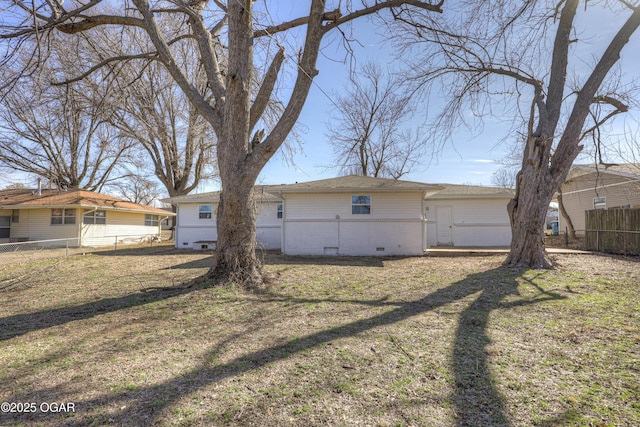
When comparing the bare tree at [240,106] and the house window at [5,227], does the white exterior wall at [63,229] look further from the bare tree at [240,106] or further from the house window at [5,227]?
the bare tree at [240,106]

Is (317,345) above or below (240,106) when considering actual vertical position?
below

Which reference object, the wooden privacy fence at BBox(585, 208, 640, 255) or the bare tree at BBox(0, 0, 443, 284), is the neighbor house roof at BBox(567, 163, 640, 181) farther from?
the bare tree at BBox(0, 0, 443, 284)

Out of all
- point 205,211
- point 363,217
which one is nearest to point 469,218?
point 363,217

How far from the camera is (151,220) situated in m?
24.5

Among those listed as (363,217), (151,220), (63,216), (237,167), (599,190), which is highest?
(599,190)

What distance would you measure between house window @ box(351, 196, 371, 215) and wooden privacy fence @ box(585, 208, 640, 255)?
892 cm

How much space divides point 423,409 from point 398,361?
825 mm

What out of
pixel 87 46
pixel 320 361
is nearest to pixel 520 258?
pixel 320 361

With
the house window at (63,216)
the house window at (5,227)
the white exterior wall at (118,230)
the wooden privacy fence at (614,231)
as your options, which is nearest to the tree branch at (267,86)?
the wooden privacy fence at (614,231)

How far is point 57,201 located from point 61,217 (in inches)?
39.3

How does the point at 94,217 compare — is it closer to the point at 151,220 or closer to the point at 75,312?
the point at 151,220

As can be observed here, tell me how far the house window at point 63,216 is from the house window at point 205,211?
837cm

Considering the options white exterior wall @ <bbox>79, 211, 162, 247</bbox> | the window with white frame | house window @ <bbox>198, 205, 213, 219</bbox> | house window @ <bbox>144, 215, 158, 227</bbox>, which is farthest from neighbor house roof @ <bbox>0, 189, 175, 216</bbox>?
the window with white frame

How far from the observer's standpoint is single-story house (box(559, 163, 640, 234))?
14.1 meters
